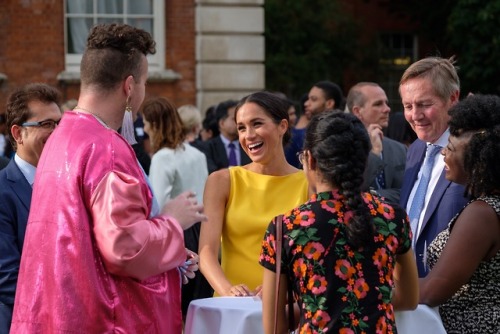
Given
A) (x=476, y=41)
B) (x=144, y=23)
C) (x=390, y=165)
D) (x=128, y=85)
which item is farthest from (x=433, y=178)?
(x=476, y=41)

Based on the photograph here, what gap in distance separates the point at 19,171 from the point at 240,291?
1276mm

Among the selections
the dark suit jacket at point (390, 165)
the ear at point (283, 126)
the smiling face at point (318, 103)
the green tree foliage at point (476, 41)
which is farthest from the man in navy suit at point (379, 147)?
the green tree foliage at point (476, 41)

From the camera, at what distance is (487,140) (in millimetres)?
4617

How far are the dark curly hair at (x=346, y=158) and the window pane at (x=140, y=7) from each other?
1367 cm

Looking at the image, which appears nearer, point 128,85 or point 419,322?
point 128,85

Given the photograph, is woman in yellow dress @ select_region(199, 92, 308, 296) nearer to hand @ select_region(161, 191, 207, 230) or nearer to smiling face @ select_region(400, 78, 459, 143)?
smiling face @ select_region(400, 78, 459, 143)

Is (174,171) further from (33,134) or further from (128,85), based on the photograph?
(128,85)

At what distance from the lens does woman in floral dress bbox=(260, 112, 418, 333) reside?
3.91 metres

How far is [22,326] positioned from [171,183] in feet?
17.0

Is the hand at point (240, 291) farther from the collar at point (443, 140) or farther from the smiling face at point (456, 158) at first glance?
the collar at point (443, 140)

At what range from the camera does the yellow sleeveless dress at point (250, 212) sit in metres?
5.27

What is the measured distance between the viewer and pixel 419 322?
440 cm

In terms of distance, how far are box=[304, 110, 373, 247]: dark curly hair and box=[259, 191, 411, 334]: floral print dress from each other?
47 mm

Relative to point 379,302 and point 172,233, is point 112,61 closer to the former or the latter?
point 172,233
